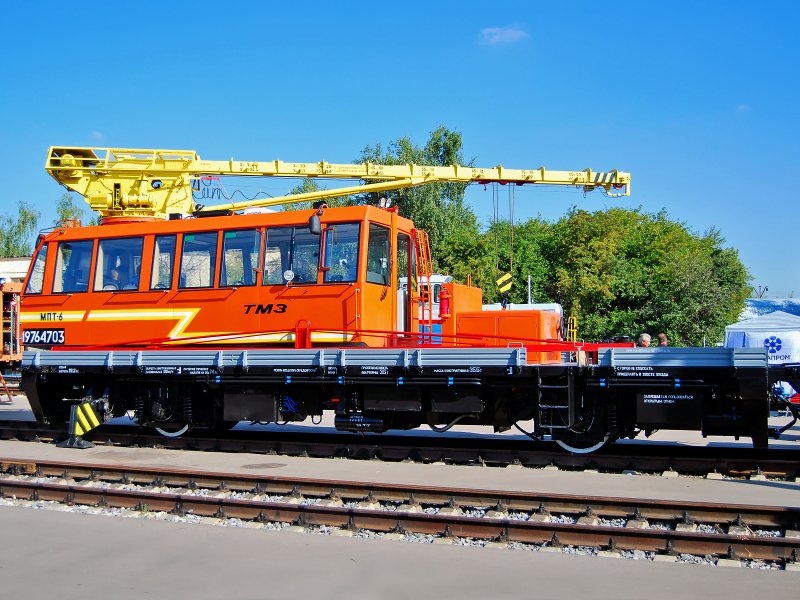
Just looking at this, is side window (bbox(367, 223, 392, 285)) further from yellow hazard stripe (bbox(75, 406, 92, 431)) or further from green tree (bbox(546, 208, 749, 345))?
green tree (bbox(546, 208, 749, 345))

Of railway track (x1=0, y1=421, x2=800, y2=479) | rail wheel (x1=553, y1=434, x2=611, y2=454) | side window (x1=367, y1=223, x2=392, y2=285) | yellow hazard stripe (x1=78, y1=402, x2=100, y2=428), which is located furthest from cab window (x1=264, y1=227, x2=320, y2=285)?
rail wheel (x1=553, y1=434, x2=611, y2=454)

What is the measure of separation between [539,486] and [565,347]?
2817 millimetres

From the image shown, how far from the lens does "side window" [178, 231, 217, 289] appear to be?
13109mm

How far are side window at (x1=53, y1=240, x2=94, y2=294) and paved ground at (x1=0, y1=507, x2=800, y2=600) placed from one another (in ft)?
22.7

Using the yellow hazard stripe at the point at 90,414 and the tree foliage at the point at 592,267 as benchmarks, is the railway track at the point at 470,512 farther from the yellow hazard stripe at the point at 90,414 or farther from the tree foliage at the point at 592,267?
the tree foliage at the point at 592,267

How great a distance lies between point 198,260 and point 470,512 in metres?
6.96

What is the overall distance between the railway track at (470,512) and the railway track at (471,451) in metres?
2.58

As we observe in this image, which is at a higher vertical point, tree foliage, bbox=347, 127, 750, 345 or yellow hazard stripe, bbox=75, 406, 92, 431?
tree foliage, bbox=347, 127, 750, 345

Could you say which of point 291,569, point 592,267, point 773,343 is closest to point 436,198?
point 592,267

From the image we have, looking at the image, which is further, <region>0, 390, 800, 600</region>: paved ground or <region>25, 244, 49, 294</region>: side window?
<region>25, 244, 49, 294</region>: side window

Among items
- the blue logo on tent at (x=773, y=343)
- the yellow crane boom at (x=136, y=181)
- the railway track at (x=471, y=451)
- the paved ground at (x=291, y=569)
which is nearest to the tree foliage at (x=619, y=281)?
the blue logo on tent at (x=773, y=343)

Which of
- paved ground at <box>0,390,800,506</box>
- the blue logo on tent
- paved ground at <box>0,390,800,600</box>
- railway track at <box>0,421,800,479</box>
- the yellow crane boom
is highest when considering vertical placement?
the yellow crane boom

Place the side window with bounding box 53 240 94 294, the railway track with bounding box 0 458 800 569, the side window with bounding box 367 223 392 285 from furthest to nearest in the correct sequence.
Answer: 1. the side window with bounding box 53 240 94 294
2. the side window with bounding box 367 223 392 285
3. the railway track with bounding box 0 458 800 569

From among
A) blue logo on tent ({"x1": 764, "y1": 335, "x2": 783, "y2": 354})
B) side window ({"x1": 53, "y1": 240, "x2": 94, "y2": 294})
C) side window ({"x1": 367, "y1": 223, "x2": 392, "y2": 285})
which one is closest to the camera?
side window ({"x1": 367, "y1": 223, "x2": 392, "y2": 285})
